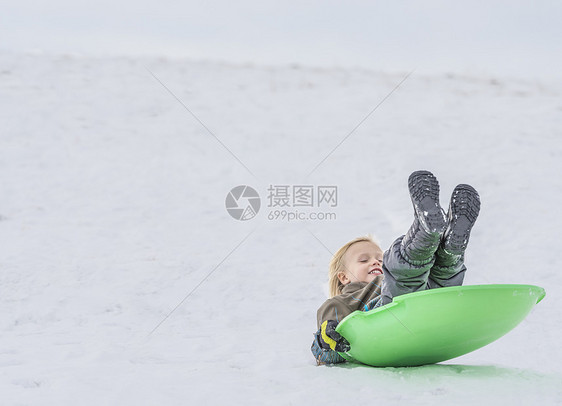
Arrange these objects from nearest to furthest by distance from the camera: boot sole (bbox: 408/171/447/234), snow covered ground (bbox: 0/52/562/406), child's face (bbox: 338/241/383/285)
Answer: boot sole (bbox: 408/171/447/234) < snow covered ground (bbox: 0/52/562/406) < child's face (bbox: 338/241/383/285)

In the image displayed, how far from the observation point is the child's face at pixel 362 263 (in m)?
2.82

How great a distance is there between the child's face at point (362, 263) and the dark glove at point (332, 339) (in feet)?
1.71

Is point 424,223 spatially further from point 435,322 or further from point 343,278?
point 343,278

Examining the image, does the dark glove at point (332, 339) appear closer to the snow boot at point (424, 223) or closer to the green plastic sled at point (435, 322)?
the green plastic sled at point (435, 322)

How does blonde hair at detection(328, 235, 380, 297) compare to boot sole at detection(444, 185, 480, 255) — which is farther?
blonde hair at detection(328, 235, 380, 297)

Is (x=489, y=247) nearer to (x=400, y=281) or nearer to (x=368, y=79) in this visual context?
(x=400, y=281)

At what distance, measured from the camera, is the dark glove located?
230cm

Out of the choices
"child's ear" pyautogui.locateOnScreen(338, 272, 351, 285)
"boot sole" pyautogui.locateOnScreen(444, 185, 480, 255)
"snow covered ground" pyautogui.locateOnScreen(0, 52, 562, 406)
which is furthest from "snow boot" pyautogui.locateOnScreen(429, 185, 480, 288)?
"child's ear" pyautogui.locateOnScreen(338, 272, 351, 285)

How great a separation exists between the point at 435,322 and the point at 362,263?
33.3 inches

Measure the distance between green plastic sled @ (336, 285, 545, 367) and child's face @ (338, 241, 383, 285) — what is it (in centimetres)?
58
